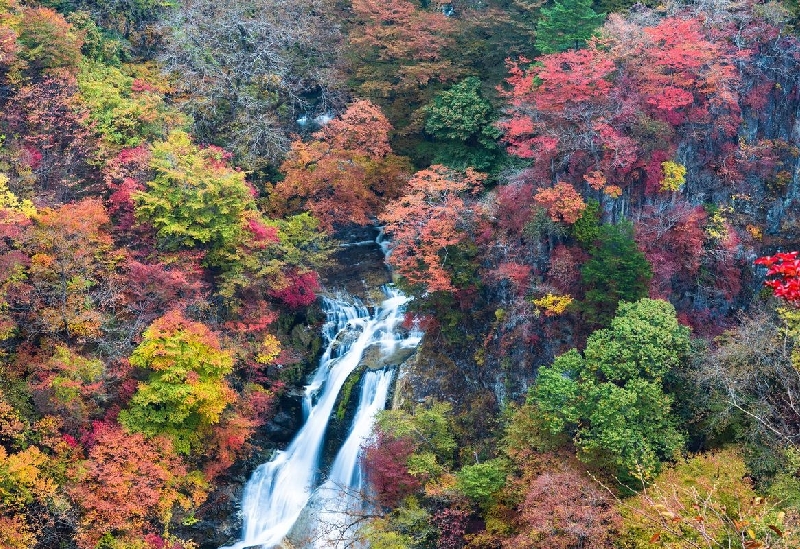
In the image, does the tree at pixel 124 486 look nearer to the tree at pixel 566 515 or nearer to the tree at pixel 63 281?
the tree at pixel 63 281

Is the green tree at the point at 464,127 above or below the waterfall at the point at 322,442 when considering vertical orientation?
above

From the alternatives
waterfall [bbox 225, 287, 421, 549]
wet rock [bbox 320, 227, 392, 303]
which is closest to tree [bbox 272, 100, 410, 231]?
wet rock [bbox 320, 227, 392, 303]

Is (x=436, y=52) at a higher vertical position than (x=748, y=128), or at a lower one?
higher

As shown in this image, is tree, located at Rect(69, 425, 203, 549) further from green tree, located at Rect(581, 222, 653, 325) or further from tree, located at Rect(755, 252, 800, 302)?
tree, located at Rect(755, 252, 800, 302)

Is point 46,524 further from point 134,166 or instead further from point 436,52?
point 436,52

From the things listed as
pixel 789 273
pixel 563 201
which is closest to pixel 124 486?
pixel 563 201

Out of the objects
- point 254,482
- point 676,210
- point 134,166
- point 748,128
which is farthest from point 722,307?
point 134,166

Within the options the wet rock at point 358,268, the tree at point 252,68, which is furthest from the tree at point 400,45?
the wet rock at point 358,268
